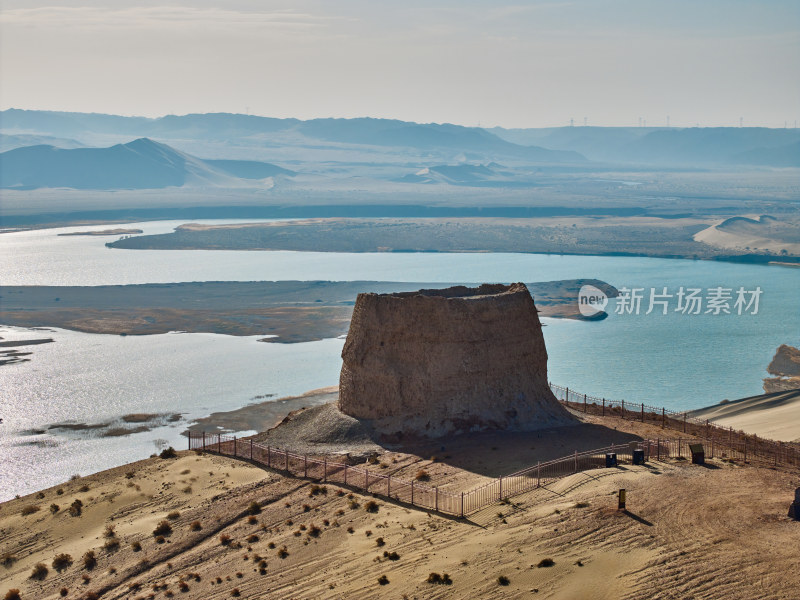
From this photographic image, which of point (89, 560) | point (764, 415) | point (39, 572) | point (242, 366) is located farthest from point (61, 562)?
point (242, 366)

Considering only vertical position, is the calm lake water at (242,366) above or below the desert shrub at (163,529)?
below

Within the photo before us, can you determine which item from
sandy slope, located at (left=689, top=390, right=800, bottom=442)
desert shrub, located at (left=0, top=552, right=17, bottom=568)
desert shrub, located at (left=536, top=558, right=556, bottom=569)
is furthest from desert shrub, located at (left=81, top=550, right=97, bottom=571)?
sandy slope, located at (left=689, top=390, right=800, bottom=442)

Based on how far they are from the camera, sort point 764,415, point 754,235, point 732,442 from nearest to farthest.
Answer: point 732,442, point 764,415, point 754,235

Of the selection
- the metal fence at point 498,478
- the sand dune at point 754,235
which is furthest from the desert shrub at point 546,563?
the sand dune at point 754,235

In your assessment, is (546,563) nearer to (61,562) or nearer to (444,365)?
(444,365)

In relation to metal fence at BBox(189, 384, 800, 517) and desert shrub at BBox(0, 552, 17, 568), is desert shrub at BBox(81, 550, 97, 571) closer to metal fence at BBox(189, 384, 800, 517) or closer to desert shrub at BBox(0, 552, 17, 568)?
desert shrub at BBox(0, 552, 17, 568)

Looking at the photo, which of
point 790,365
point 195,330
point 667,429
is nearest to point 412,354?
point 667,429

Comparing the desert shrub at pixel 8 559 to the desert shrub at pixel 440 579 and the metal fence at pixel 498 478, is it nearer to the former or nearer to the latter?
the metal fence at pixel 498 478
